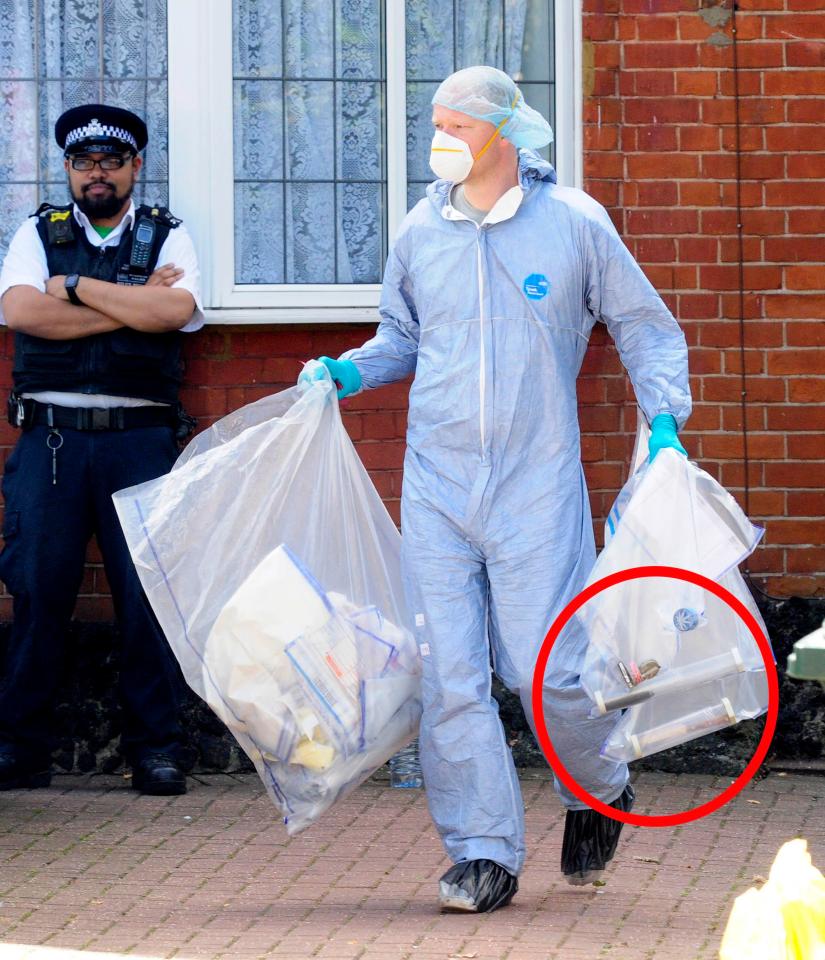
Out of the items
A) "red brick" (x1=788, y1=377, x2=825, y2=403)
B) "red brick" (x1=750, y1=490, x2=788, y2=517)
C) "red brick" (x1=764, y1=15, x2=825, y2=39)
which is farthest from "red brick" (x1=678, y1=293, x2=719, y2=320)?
"red brick" (x1=764, y1=15, x2=825, y2=39)

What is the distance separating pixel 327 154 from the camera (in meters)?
6.33

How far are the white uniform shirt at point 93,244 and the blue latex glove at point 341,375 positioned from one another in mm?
1342

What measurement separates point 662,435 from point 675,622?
1.58ft

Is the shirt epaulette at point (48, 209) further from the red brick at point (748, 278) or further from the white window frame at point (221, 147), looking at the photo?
the red brick at point (748, 278)

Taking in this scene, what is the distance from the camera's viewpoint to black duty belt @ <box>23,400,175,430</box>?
5809 millimetres

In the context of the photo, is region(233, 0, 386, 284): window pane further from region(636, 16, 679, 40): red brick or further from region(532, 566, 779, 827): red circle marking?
region(532, 566, 779, 827): red circle marking

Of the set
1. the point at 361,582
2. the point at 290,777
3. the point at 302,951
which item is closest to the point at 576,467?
the point at 361,582

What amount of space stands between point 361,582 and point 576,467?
624 mm

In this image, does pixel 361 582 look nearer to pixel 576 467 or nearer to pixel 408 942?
pixel 576 467

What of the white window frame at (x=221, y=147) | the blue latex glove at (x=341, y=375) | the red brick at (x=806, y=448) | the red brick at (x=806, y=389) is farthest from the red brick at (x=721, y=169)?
the blue latex glove at (x=341, y=375)

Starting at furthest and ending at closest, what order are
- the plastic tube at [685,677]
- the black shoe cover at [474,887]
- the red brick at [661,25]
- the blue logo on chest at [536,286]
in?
the red brick at [661,25]
the blue logo on chest at [536,286]
the black shoe cover at [474,887]
the plastic tube at [685,677]

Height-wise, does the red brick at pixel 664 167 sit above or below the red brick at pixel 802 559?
above

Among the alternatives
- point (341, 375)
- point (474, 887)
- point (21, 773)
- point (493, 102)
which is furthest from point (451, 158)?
point (21, 773)

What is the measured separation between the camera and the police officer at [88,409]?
5.78 meters
